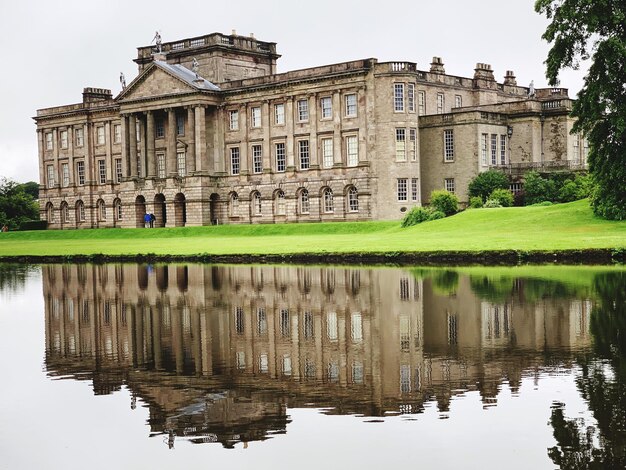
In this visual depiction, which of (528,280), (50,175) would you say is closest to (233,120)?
(50,175)

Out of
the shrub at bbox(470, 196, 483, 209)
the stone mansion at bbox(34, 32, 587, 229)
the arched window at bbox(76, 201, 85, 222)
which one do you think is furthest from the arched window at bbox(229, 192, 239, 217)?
the shrub at bbox(470, 196, 483, 209)

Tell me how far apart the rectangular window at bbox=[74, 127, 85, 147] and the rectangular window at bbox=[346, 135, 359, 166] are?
110ft

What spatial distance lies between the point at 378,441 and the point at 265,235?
63607 mm

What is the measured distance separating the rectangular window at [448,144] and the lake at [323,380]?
50.9 meters

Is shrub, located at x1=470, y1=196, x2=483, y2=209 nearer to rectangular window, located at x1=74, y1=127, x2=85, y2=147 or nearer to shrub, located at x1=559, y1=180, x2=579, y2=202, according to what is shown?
shrub, located at x1=559, y1=180, x2=579, y2=202

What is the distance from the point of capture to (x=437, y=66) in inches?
3529

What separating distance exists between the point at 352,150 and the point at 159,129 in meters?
21.3

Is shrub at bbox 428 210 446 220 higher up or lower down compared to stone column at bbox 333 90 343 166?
lower down

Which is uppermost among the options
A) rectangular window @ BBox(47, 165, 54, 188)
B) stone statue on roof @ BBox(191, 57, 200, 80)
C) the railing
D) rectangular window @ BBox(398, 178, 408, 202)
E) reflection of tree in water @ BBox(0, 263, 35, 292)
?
stone statue on roof @ BBox(191, 57, 200, 80)

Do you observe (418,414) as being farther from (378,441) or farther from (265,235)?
(265,235)

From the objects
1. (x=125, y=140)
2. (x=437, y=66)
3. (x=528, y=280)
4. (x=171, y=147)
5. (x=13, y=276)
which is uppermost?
(x=437, y=66)

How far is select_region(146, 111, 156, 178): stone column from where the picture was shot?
94.1 m

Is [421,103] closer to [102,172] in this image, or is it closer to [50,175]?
[102,172]

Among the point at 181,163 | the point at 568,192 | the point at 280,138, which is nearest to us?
the point at 568,192
